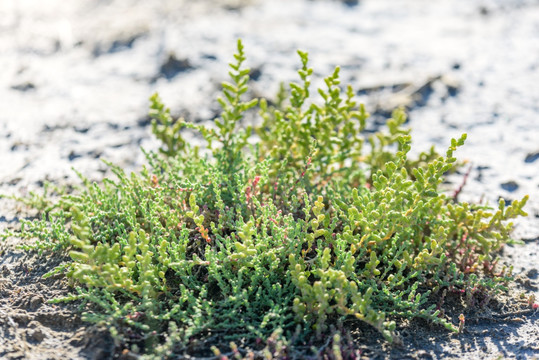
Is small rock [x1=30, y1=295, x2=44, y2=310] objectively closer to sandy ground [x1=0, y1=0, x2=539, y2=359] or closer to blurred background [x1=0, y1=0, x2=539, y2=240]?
sandy ground [x1=0, y1=0, x2=539, y2=359]

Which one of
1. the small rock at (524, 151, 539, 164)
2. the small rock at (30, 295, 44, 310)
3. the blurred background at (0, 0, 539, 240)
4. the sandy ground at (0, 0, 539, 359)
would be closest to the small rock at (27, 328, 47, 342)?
the sandy ground at (0, 0, 539, 359)

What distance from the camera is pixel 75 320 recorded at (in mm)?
2906

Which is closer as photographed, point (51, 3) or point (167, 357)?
point (167, 357)

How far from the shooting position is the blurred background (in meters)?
4.59

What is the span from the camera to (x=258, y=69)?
576 cm

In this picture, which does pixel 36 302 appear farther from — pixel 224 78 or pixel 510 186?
pixel 510 186

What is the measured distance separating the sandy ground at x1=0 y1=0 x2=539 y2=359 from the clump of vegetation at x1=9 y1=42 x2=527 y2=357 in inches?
9.3

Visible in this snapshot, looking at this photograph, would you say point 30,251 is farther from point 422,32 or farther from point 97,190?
point 422,32

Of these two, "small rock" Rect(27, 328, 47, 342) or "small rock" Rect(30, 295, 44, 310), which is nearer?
"small rock" Rect(27, 328, 47, 342)

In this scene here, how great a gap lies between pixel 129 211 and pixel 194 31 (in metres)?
3.81

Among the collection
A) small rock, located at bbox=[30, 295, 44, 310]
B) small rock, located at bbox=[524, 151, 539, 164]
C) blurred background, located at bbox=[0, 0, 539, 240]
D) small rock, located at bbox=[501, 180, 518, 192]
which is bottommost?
small rock, located at bbox=[30, 295, 44, 310]

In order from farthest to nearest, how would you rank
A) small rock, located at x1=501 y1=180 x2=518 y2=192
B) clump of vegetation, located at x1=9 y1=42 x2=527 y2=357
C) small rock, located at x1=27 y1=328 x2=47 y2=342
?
small rock, located at x1=501 y1=180 x2=518 y2=192 < small rock, located at x1=27 y1=328 x2=47 y2=342 < clump of vegetation, located at x1=9 y1=42 x2=527 y2=357

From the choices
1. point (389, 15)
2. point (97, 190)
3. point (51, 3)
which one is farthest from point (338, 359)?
point (51, 3)

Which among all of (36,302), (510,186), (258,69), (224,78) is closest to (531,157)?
(510,186)
